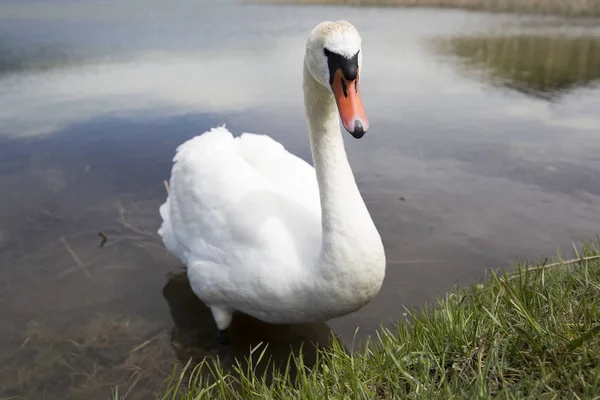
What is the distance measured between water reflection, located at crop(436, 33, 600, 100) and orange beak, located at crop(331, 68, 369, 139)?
24.6ft

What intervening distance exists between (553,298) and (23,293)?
12.9 ft

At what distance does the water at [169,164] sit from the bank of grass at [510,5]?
7.84 metres

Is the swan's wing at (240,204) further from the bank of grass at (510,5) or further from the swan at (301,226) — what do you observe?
the bank of grass at (510,5)

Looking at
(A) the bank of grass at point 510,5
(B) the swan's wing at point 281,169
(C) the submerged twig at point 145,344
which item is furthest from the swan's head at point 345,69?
(A) the bank of grass at point 510,5

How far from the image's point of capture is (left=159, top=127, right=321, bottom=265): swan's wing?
344 cm

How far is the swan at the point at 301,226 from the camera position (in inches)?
115

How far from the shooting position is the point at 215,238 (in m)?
3.72

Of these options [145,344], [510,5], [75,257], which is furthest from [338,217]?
[510,5]

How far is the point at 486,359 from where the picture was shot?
2.02 m

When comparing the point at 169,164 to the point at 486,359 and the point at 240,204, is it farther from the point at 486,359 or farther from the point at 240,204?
the point at 486,359

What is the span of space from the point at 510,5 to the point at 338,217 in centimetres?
2237

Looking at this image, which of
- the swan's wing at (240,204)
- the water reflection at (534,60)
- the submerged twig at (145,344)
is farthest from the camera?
the water reflection at (534,60)

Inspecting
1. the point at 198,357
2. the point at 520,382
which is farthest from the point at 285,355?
the point at 520,382

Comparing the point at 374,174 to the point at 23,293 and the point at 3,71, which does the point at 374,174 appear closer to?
the point at 23,293
